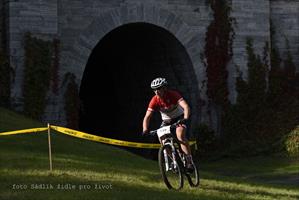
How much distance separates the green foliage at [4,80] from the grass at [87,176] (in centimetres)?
163

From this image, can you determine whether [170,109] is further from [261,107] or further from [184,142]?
[261,107]

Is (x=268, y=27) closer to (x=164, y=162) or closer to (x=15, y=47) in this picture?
(x=15, y=47)

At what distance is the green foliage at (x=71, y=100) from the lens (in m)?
17.7

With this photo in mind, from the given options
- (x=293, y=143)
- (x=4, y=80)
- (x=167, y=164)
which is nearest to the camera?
(x=167, y=164)

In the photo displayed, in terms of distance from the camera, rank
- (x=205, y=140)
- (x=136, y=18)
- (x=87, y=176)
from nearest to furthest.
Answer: (x=87, y=176) → (x=136, y=18) → (x=205, y=140)

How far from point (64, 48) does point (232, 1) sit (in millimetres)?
6170

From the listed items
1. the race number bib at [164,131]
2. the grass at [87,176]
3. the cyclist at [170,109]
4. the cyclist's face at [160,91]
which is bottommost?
the grass at [87,176]

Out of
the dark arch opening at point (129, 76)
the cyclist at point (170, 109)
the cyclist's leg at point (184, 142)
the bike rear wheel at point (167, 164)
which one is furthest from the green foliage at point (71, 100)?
the bike rear wheel at point (167, 164)

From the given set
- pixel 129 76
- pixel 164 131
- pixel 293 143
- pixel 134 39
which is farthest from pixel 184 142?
pixel 129 76

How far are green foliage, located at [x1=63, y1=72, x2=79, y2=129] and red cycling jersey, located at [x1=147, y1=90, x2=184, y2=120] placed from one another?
8.47 meters

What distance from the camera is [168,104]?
9500 millimetres

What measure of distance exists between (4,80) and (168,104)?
8.52 metres

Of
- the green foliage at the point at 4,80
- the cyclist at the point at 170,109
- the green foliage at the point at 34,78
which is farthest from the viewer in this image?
the green foliage at the point at 34,78

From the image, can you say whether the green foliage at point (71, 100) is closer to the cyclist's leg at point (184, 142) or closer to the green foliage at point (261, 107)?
the green foliage at point (261, 107)
